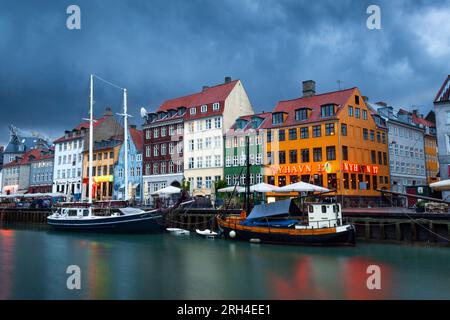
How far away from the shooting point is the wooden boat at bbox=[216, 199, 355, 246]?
30.4 meters

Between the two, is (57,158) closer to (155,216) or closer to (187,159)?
(187,159)

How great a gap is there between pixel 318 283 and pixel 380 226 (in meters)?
15.4

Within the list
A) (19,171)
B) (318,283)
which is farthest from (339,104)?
(19,171)

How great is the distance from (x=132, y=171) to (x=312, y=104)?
3365 cm

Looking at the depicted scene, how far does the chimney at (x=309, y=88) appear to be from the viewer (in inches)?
2346

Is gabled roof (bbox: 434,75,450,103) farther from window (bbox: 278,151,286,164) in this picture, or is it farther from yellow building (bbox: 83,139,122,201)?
yellow building (bbox: 83,139,122,201)

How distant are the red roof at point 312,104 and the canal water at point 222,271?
2557 centimetres

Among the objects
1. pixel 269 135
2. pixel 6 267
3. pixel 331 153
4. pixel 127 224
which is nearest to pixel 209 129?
pixel 269 135

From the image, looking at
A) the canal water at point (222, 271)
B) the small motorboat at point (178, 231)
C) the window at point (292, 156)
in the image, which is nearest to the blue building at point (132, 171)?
the small motorboat at point (178, 231)

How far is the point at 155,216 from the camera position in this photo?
42.8 meters

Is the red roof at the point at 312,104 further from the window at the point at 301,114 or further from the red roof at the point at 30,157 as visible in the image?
the red roof at the point at 30,157

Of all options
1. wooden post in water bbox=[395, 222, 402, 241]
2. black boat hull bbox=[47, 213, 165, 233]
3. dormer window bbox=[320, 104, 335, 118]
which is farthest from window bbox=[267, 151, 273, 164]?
wooden post in water bbox=[395, 222, 402, 241]

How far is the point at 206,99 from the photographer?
66000 mm
